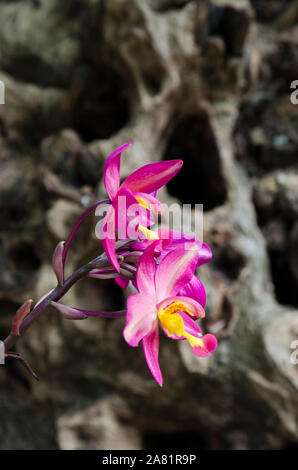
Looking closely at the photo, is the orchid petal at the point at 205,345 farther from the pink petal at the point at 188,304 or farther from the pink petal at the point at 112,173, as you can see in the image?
the pink petal at the point at 112,173

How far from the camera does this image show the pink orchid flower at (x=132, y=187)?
0.34 metres

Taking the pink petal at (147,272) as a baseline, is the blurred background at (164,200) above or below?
above

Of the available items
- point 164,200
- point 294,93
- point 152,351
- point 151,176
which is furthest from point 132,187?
point 294,93

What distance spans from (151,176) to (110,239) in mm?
70

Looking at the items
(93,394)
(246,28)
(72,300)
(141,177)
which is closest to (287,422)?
(93,394)

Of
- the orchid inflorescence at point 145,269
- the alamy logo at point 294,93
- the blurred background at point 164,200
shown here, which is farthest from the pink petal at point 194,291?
the alamy logo at point 294,93

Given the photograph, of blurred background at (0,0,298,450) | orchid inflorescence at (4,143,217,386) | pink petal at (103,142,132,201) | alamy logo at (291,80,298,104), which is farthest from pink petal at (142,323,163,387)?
alamy logo at (291,80,298,104)

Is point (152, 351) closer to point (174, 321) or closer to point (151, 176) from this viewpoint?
point (174, 321)

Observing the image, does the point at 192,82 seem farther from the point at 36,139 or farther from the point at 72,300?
the point at 72,300

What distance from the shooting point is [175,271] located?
335 millimetres

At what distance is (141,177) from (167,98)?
1013 mm

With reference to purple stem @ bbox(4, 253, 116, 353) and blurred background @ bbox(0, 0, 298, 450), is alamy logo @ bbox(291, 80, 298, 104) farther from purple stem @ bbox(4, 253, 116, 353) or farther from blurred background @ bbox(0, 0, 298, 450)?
purple stem @ bbox(4, 253, 116, 353)

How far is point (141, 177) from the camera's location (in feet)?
1.15

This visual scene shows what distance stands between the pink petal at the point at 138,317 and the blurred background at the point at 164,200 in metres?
0.83
